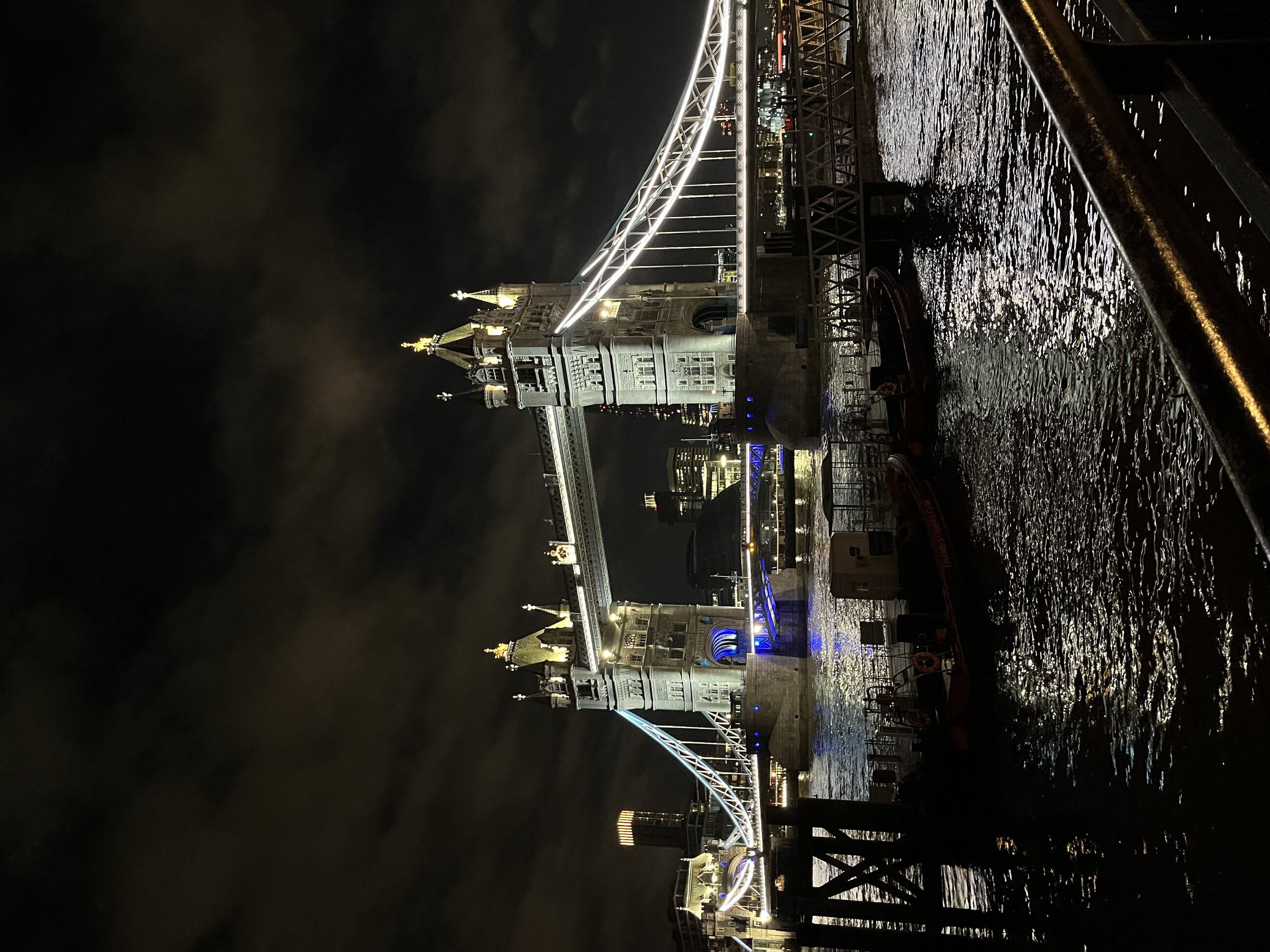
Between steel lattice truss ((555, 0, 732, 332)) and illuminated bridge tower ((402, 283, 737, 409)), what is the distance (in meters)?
A: 1.13

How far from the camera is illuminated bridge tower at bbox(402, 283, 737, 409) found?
93.2 ft

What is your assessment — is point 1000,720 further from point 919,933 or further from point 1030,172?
point 1030,172

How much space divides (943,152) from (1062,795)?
7061 mm

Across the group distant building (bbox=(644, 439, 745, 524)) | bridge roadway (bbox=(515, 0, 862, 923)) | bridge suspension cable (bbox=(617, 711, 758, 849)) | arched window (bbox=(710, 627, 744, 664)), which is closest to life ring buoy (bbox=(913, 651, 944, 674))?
bridge roadway (bbox=(515, 0, 862, 923))

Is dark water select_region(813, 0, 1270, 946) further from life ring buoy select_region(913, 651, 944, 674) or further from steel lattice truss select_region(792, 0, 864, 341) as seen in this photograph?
steel lattice truss select_region(792, 0, 864, 341)

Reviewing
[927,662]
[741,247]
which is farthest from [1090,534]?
[741,247]

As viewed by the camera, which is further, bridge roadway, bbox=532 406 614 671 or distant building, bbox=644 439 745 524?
distant building, bbox=644 439 745 524

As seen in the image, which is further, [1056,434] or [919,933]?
[919,933]

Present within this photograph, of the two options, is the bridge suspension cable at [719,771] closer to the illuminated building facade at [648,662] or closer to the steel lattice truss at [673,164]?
the illuminated building facade at [648,662]

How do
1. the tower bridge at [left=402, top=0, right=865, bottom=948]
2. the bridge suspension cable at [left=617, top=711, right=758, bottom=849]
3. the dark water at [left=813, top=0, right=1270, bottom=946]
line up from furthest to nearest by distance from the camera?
1. the bridge suspension cable at [left=617, top=711, right=758, bottom=849]
2. the tower bridge at [left=402, top=0, right=865, bottom=948]
3. the dark water at [left=813, top=0, right=1270, bottom=946]

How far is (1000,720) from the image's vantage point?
5.96m

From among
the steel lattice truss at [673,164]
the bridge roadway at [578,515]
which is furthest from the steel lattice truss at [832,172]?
the bridge roadway at [578,515]

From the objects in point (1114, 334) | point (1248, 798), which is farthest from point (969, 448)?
point (1248, 798)

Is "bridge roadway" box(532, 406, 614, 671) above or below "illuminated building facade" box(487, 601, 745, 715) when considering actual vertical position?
above
